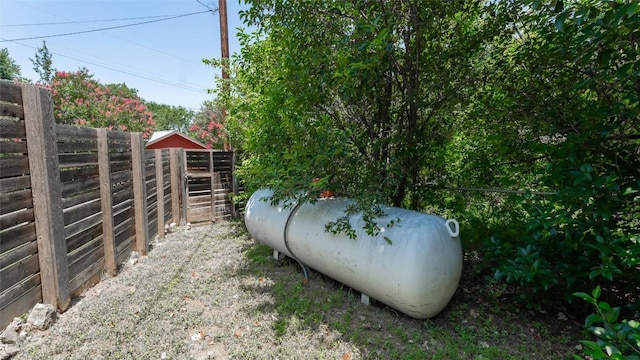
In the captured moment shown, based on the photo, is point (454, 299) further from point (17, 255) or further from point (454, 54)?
point (17, 255)

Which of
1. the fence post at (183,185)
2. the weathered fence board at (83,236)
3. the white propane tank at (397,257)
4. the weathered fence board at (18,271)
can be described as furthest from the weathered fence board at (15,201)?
the fence post at (183,185)

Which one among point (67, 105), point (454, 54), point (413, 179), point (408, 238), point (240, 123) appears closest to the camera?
point (408, 238)

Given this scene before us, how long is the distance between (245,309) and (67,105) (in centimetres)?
1362

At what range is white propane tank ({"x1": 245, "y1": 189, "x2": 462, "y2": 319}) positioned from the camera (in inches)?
104

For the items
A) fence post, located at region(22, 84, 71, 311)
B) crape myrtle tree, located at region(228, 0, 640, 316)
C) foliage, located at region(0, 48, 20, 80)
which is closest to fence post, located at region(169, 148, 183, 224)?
crape myrtle tree, located at region(228, 0, 640, 316)

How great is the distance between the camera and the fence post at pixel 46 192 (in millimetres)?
2645

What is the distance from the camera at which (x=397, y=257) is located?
2.71m

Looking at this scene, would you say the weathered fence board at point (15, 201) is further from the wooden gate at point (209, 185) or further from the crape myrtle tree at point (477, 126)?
the wooden gate at point (209, 185)

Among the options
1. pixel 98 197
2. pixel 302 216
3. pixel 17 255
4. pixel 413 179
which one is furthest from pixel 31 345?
pixel 413 179

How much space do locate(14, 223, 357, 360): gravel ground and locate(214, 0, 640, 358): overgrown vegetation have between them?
50.9 inches

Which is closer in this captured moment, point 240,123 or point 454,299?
point 454,299

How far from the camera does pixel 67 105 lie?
12.3 meters

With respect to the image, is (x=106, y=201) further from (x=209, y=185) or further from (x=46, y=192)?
(x=209, y=185)

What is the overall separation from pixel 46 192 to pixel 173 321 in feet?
5.32
